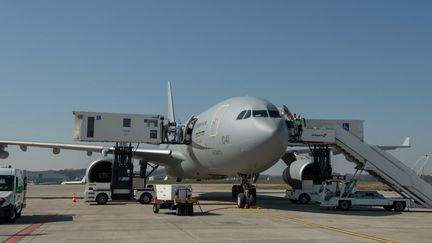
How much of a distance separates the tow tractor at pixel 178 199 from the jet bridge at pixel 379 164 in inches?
311

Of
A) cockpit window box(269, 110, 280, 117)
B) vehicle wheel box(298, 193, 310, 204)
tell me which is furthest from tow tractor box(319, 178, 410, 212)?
cockpit window box(269, 110, 280, 117)

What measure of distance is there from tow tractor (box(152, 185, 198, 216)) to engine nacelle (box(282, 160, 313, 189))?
11189 millimetres

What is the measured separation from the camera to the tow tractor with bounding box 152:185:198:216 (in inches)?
804

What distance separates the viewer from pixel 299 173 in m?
30.4

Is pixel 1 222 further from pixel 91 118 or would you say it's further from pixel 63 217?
pixel 91 118

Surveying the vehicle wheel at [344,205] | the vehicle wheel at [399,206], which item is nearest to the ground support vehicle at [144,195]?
the vehicle wheel at [344,205]

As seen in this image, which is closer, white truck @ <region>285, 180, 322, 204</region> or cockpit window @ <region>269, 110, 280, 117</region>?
cockpit window @ <region>269, 110, 280, 117</region>

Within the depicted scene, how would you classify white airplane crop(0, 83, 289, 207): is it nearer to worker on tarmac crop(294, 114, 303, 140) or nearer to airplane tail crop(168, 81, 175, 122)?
worker on tarmac crop(294, 114, 303, 140)

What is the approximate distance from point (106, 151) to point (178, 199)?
15.0 meters

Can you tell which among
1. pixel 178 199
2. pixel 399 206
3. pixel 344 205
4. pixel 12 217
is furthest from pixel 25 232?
pixel 399 206

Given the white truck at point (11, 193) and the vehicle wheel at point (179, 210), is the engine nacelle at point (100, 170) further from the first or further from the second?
the vehicle wheel at point (179, 210)

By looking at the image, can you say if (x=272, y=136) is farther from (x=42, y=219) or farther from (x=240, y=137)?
(x=42, y=219)

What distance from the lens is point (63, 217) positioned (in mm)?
19500

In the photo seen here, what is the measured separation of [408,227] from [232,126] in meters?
9.08
